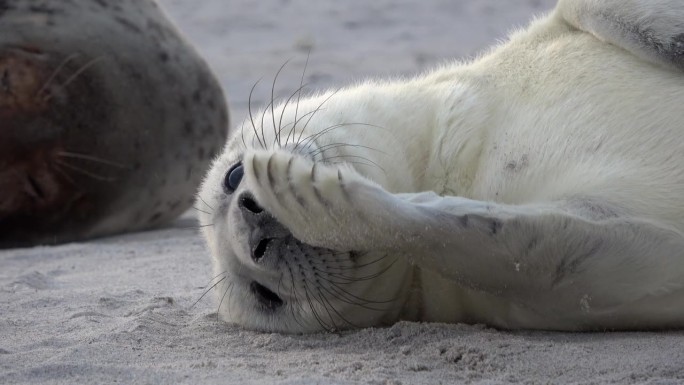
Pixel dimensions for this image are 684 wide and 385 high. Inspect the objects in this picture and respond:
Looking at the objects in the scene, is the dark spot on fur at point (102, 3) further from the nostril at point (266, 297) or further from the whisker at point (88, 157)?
the nostril at point (266, 297)

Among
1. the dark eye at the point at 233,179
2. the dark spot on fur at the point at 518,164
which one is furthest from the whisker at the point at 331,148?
the dark spot on fur at the point at 518,164

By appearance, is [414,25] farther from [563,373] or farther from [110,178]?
[563,373]

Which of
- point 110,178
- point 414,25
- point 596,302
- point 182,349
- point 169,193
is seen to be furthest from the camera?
point 414,25

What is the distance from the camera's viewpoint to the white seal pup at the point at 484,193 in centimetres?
260

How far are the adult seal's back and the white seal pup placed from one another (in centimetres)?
166

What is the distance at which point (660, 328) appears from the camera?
9.29ft

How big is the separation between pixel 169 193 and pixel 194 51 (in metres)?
0.69

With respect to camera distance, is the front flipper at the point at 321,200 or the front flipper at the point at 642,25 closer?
the front flipper at the point at 321,200

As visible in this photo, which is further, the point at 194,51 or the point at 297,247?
the point at 194,51

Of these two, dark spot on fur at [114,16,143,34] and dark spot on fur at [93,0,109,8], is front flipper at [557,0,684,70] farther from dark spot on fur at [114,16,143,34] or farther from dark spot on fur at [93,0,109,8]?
dark spot on fur at [93,0,109,8]

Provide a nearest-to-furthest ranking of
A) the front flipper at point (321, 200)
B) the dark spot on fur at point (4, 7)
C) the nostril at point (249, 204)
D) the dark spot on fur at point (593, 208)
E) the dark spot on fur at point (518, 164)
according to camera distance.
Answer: the front flipper at point (321, 200)
the dark spot on fur at point (593, 208)
the nostril at point (249, 204)
the dark spot on fur at point (518, 164)
the dark spot on fur at point (4, 7)

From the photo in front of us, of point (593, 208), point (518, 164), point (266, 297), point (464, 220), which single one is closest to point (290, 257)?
point (266, 297)

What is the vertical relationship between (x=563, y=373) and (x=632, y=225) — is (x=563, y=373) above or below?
below

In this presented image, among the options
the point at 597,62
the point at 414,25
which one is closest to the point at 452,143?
the point at 597,62
